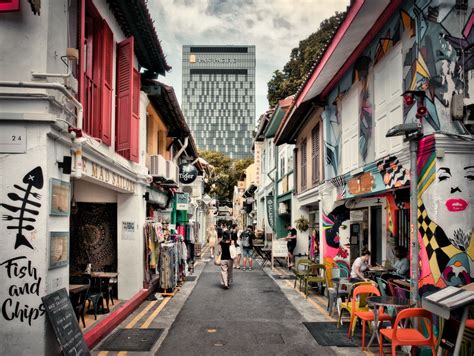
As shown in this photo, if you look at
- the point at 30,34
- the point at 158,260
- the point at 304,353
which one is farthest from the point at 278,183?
the point at 30,34

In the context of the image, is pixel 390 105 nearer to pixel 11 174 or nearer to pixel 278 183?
pixel 11 174

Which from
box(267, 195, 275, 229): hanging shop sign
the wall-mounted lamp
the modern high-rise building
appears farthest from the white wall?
the modern high-rise building

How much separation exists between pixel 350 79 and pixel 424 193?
5.03 m

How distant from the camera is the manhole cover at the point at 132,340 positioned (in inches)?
295

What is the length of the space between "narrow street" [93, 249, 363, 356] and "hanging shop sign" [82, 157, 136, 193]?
2.75 meters

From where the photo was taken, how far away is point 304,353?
7266mm

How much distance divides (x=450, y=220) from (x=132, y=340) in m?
5.38

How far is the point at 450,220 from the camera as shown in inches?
245

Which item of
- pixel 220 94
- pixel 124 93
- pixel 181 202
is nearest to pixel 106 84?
pixel 124 93

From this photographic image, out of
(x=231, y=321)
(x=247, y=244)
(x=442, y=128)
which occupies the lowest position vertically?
(x=231, y=321)

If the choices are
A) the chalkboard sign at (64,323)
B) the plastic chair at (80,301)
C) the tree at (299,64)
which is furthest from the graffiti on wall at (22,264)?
the tree at (299,64)

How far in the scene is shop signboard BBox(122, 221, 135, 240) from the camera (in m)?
11.2

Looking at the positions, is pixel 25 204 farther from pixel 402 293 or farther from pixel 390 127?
pixel 390 127

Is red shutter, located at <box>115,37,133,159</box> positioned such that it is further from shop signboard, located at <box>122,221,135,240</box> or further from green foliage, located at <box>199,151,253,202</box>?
green foliage, located at <box>199,151,253,202</box>
